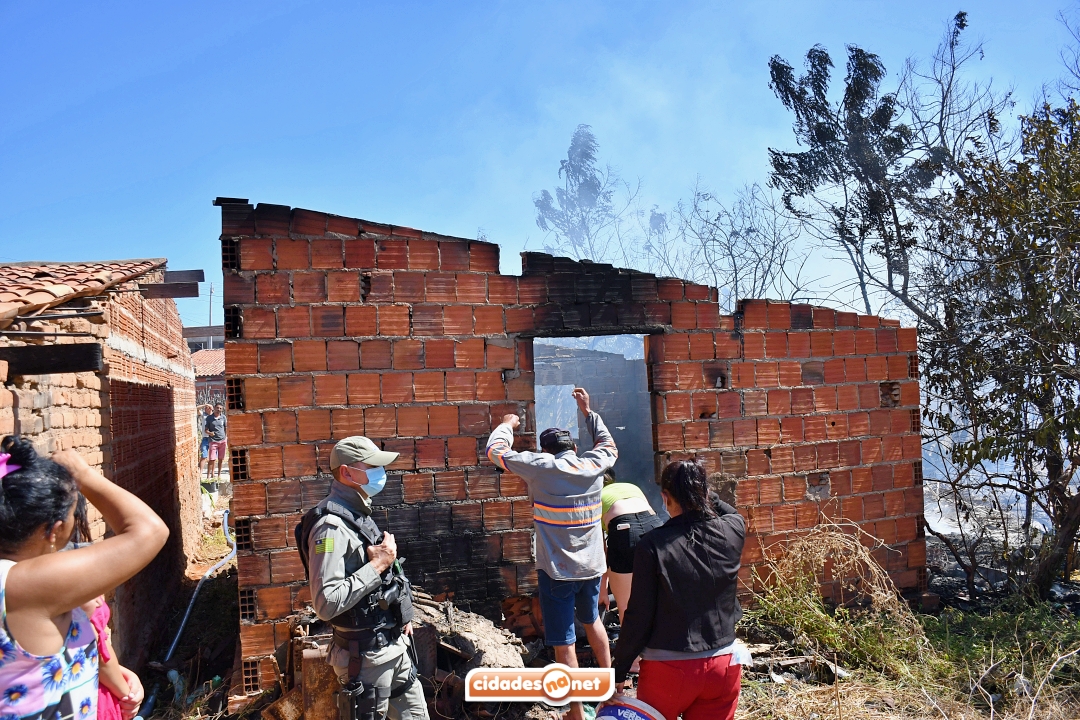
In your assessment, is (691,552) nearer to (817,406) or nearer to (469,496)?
(469,496)

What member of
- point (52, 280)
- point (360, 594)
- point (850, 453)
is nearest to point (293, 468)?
point (360, 594)

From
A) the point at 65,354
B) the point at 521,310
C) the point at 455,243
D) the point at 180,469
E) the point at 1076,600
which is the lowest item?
the point at 1076,600

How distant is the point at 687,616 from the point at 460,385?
9.20ft

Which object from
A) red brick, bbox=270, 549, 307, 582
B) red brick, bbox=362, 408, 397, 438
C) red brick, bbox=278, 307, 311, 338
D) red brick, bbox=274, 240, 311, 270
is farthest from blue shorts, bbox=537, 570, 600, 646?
red brick, bbox=274, 240, 311, 270

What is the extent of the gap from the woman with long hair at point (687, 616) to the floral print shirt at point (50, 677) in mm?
1906

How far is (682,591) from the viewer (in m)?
2.73

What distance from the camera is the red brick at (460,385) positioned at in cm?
505

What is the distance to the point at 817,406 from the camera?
6.14 meters

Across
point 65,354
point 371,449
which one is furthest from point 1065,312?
point 65,354

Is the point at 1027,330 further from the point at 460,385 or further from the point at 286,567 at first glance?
the point at 286,567

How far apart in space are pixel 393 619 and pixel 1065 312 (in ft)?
21.4

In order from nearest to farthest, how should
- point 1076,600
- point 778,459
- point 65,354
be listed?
point 65,354 < point 778,459 < point 1076,600

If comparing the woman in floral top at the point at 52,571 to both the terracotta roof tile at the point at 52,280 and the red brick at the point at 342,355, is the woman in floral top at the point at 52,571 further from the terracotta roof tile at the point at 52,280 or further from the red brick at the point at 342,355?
the red brick at the point at 342,355

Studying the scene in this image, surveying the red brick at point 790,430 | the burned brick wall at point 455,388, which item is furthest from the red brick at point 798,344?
the red brick at point 790,430
